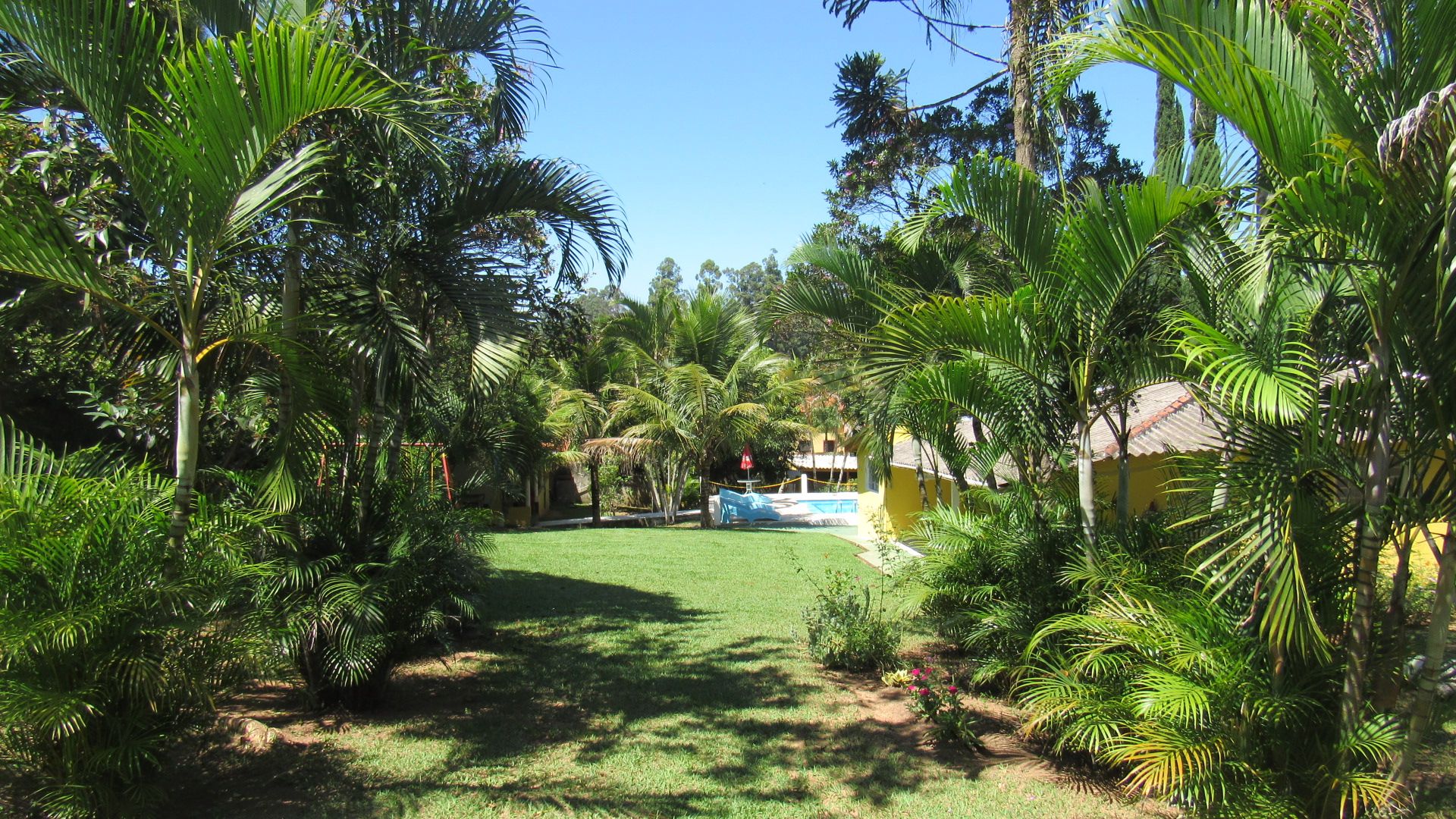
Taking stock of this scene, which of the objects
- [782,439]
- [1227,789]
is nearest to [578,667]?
[1227,789]

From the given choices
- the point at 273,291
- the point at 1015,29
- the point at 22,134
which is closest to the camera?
the point at 22,134

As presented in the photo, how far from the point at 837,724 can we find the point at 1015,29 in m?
6.51

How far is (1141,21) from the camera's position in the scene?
3.39m

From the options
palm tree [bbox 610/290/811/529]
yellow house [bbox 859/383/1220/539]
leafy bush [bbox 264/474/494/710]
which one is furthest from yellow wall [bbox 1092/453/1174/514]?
palm tree [bbox 610/290/811/529]

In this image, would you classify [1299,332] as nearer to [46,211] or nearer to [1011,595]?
[1011,595]

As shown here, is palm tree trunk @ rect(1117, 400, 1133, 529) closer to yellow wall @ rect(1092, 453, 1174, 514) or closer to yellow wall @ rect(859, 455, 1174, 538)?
yellow wall @ rect(1092, 453, 1174, 514)

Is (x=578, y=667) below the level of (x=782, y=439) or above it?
below

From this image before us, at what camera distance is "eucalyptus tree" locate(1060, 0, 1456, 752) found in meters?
2.94

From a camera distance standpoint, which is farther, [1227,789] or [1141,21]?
[1227,789]

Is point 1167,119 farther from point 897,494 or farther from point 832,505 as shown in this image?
point 832,505

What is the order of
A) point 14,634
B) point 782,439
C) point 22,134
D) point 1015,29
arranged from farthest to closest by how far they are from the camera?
point 782,439 → point 1015,29 → point 22,134 → point 14,634

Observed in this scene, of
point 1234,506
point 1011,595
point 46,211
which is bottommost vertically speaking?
point 1011,595

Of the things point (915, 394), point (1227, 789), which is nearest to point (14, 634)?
point (915, 394)

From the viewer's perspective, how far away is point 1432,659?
307 centimetres
